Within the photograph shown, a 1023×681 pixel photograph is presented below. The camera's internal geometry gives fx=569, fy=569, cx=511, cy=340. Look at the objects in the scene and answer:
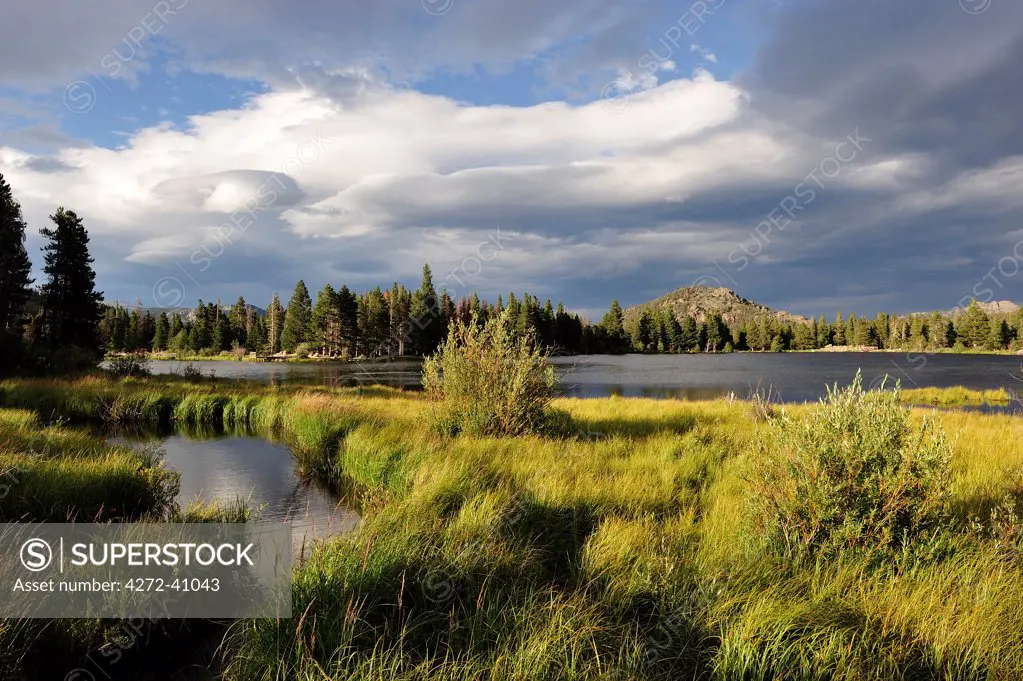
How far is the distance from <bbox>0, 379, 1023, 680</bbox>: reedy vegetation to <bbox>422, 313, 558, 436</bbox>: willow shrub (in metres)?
4.29

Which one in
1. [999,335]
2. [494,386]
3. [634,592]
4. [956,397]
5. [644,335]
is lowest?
[956,397]

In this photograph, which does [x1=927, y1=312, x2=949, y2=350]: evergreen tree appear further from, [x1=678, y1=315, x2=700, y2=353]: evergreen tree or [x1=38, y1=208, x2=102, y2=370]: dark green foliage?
[x1=38, y1=208, x2=102, y2=370]: dark green foliage

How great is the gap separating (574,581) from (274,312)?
121513 millimetres

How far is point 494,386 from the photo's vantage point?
13.6 metres

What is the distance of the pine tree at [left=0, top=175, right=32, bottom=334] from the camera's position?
40.1 metres

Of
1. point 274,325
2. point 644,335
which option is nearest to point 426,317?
point 274,325

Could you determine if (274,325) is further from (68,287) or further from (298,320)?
(68,287)

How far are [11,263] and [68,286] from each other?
263 inches

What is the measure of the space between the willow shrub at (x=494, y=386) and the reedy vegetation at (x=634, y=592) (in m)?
4.29

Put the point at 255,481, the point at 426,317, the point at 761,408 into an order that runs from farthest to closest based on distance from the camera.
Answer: the point at 426,317 → the point at 761,408 → the point at 255,481

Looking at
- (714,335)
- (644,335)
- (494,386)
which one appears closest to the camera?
(494,386)

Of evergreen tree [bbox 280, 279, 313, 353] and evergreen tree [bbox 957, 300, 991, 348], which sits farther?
evergreen tree [bbox 957, 300, 991, 348]

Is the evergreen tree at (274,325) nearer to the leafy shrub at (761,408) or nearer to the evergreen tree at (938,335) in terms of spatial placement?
the leafy shrub at (761,408)

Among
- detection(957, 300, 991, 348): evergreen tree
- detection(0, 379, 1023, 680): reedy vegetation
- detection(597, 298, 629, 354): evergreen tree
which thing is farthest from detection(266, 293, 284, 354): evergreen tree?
detection(957, 300, 991, 348): evergreen tree
